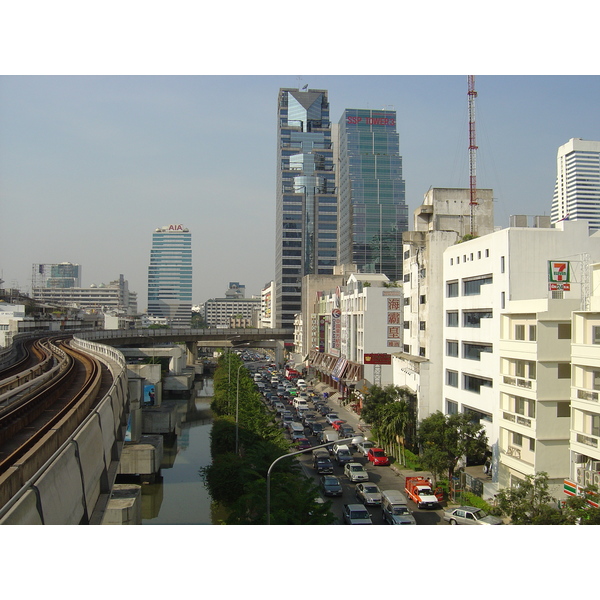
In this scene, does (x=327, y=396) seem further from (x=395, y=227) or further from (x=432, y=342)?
(x=395, y=227)

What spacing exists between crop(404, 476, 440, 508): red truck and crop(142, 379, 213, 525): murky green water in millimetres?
9261

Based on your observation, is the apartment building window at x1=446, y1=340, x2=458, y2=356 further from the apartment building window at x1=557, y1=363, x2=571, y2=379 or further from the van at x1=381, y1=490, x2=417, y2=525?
the van at x1=381, y1=490, x2=417, y2=525

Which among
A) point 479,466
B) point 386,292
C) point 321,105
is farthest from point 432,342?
point 321,105

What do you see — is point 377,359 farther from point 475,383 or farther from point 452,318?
point 475,383

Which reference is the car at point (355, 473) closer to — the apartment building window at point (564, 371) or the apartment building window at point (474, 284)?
the apartment building window at point (474, 284)

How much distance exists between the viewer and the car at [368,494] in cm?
2555

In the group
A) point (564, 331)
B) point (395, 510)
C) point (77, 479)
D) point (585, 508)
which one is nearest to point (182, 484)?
point (395, 510)

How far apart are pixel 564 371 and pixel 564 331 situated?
156cm

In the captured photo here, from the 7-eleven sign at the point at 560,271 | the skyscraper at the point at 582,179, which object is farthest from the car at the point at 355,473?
the skyscraper at the point at 582,179

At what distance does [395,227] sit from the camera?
12606 cm

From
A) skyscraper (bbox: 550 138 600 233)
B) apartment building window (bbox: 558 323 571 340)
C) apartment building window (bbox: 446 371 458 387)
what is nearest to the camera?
apartment building window (bbox: 558 323 571 340)

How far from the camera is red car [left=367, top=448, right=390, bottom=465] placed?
1331 inches

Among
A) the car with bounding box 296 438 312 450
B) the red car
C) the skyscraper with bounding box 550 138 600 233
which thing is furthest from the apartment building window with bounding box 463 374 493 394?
the skyscraper with bounding box 550 138 600 233

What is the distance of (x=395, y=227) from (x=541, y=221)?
9828 cm
